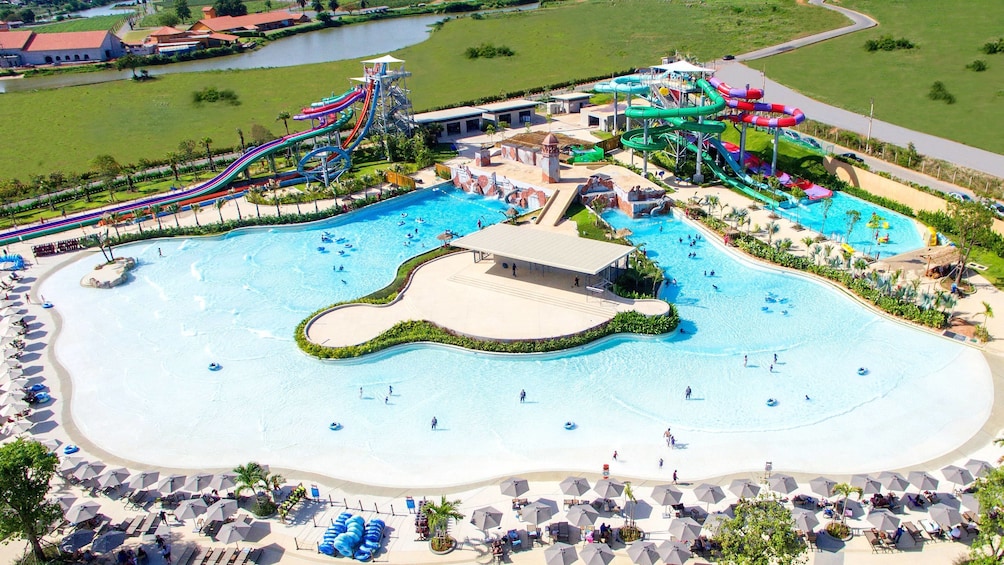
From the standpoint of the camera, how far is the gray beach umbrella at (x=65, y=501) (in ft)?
101

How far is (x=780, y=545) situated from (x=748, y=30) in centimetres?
12430

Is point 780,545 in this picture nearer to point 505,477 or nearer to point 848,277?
point 505,477

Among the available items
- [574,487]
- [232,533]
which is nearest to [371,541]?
[232,533]

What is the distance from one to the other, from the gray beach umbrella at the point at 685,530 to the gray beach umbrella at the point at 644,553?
3.28 ft

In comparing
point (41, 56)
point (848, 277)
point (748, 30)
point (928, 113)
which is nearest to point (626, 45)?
point (748, 30)

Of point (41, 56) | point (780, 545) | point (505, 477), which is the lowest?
point (505, 477)

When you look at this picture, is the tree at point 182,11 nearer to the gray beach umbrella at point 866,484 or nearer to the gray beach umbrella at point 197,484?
the gray beach umbrella at point 197,484

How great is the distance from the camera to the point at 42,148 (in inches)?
3243

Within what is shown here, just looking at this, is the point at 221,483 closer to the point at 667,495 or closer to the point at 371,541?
the point at 371,541

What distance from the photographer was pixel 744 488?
28344mm

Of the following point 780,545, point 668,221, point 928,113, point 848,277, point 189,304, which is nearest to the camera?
point 780,545

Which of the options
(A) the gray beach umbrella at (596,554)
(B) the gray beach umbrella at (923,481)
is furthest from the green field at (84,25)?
(B) the gray beach umbrella at (923,481)

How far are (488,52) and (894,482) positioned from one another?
105429 mm

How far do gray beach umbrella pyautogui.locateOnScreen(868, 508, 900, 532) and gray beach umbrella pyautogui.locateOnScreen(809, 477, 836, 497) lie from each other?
169 cm
